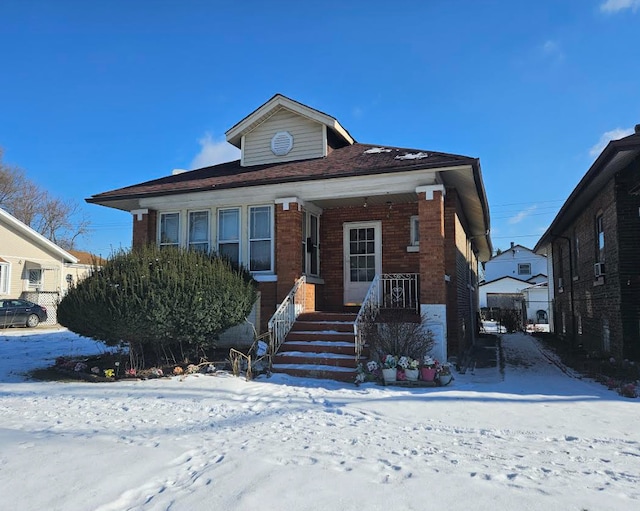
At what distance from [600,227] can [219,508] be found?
1121 cm

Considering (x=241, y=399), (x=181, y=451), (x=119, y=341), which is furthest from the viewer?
(x=119, y=341)

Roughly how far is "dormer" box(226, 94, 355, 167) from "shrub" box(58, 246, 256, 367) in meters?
4.50

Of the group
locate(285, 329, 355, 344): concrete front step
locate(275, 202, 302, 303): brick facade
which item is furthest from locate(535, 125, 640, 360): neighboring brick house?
locate(275, 202, 302, 303): brick facade

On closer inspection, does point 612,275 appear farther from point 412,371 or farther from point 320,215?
point 320,215

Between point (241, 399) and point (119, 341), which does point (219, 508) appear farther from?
point (119, 341)

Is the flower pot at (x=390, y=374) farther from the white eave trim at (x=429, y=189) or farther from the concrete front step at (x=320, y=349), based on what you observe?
the white eave trim at (x=429, y=189)

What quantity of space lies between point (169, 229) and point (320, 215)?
4.11 meters

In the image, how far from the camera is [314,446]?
16.0 feet

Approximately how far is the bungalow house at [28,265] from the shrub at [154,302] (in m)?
16.6

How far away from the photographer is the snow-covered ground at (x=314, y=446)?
143 inches

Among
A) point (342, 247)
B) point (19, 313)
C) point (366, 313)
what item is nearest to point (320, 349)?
point (366, 313)

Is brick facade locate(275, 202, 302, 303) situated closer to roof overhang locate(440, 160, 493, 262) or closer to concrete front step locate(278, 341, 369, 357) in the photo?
concrete front step locate(278, 341, 369, 357)

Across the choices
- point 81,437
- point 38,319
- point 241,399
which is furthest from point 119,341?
point 38,319

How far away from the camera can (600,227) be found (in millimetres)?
11500
